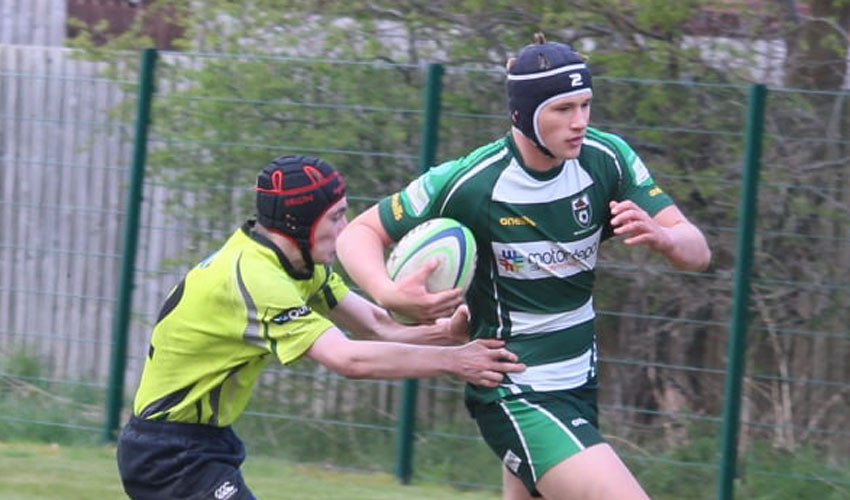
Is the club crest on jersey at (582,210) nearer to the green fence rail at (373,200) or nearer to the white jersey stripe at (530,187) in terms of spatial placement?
the white jersey stripe at (530,187)

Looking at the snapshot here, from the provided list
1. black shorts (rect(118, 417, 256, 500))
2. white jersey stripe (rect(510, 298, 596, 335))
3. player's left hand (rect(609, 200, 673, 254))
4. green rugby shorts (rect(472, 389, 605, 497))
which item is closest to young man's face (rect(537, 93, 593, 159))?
player's left hand (rect(609, 200, 673, 254))

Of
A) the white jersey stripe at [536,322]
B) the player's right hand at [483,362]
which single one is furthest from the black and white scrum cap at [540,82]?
the player's right hand at [483,362]

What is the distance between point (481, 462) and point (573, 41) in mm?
2690

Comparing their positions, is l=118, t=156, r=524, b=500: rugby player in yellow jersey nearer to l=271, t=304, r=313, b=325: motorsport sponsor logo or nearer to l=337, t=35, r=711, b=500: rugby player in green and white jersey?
l=271, t=304, r=313, b=325: motorsport sponsor logo

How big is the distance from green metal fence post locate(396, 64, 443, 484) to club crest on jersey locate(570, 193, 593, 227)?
10.6 feet

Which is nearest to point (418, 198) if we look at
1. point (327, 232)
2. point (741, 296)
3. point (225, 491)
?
point (327, 232)

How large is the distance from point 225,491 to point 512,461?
39.5 inches

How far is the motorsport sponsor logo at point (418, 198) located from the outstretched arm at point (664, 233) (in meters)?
0.63

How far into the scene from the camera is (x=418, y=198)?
510 cm

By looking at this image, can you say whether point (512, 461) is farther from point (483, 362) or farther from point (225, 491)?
point (225, 491)

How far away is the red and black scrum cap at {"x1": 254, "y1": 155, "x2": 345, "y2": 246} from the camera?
462 centimetres

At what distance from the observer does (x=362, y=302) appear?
538 centimetres

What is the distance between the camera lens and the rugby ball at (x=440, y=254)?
15.5 feet

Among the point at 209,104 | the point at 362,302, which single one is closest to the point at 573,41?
the point at 209,104
